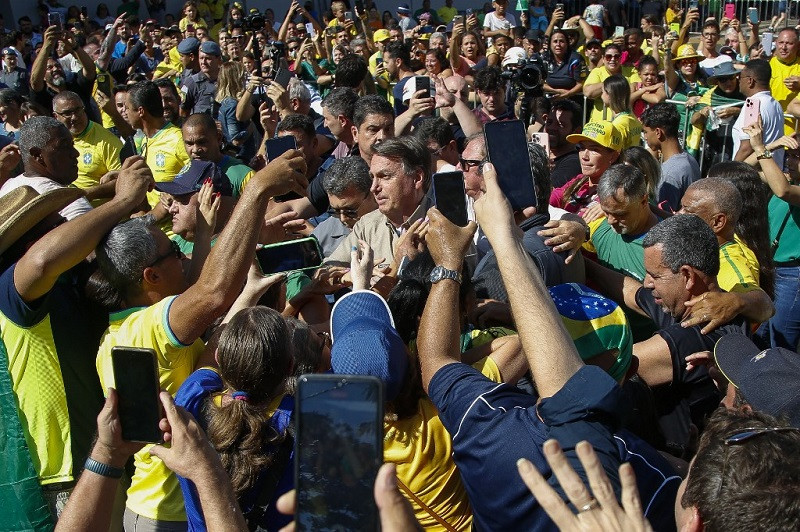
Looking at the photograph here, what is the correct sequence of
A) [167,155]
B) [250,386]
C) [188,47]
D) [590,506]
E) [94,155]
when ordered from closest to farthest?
[590,506] → [250,386] → [167,155] → [94,155] → [188,47]

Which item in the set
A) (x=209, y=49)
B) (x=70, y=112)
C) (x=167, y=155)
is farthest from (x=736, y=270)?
(x=209, y=49)

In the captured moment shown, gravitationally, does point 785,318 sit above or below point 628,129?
below

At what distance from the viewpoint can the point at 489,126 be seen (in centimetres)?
289

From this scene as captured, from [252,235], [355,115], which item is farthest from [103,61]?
[252,235]

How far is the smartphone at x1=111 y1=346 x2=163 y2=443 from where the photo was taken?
2.00 metres

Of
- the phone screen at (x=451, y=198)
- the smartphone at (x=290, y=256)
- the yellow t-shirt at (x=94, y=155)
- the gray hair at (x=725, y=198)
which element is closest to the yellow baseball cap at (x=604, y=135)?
the gray hair at (x=725, y=198)

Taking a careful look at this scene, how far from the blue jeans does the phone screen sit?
9.78ft

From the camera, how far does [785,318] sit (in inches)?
197

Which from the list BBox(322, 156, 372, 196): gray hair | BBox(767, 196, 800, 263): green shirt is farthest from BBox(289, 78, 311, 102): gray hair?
BBox(767, 196, 800, 263): green shirt

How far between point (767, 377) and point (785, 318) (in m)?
3.11

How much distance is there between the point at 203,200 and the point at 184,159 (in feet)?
8.16

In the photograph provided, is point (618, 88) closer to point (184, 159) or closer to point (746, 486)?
point (184, 159)

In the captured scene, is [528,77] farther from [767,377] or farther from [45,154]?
[767,377]

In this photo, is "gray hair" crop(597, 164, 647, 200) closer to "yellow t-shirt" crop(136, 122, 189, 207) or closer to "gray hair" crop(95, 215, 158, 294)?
"gray hair" crop(95, 215, 158, 294)
